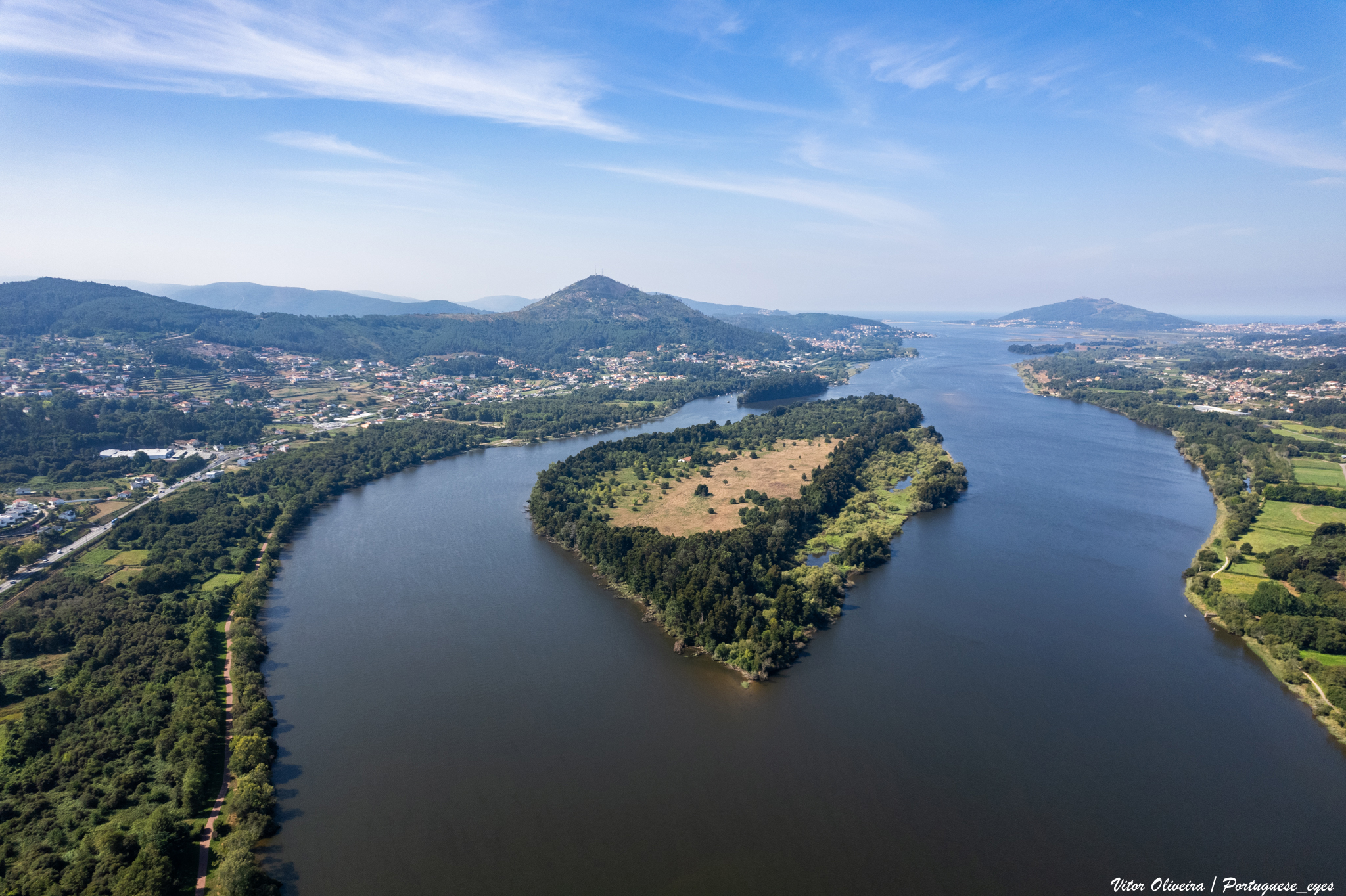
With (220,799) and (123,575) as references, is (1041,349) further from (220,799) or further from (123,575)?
(220,799)

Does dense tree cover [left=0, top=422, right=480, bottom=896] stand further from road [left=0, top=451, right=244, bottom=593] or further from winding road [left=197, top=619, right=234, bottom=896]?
road [left=0, top=451, right=244, bottom=593]

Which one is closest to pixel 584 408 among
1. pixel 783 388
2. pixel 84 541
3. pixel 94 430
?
pixel 783 388

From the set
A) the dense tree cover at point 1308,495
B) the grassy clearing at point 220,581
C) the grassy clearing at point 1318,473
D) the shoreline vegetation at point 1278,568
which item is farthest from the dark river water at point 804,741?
the grassy clearing at point 1318,473

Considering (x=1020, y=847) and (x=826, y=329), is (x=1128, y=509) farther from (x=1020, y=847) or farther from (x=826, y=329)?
(x=826, y=329)

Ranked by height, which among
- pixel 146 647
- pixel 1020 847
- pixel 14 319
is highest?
pixel 14 319

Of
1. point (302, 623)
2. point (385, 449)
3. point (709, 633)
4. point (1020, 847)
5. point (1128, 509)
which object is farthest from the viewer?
point (385, 449)

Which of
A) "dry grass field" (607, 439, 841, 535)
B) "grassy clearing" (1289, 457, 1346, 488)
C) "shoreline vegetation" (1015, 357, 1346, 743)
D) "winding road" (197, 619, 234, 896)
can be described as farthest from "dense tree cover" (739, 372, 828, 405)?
"winding road" (197, 619, 234, 896)

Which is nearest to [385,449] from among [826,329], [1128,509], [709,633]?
[709,633]

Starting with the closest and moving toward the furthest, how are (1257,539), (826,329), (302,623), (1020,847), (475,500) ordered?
(1020,847) < (302,623) < (1257,539) < (475,500) < (826,329)
